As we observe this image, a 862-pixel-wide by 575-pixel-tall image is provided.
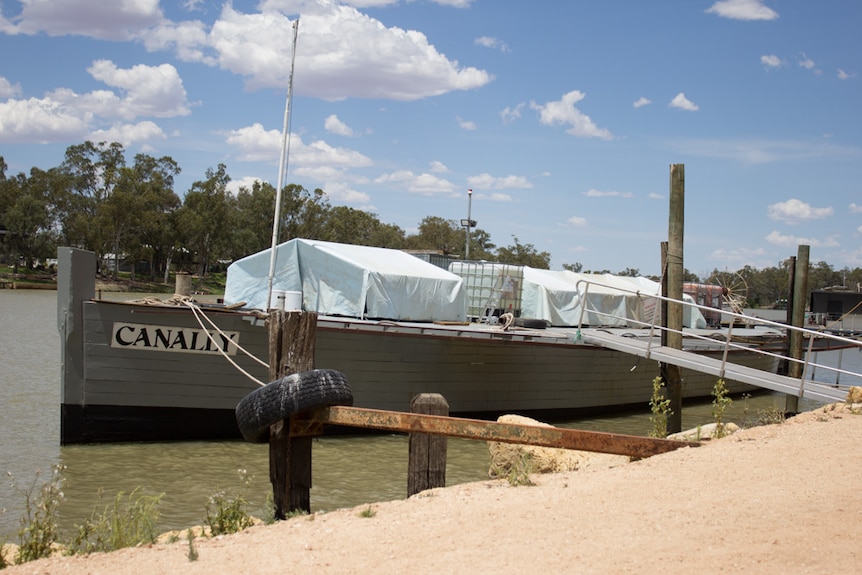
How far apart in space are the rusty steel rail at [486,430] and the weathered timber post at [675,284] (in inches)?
288

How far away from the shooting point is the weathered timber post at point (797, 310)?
15.6 metres

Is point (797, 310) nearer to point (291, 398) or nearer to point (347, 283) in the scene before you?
point (347, 283)

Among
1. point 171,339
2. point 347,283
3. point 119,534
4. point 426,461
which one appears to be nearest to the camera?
point 119,534

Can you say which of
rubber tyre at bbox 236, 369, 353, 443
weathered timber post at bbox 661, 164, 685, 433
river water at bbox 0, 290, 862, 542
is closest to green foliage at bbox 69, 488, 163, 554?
rubber tyre at bbox 236, 369, 353, 443

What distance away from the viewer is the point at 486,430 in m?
5.58

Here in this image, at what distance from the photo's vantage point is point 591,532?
15.1ft

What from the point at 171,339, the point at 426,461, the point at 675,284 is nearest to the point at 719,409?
the point at 675,284

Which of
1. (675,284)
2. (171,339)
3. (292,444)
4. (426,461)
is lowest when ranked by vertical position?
(426,461)

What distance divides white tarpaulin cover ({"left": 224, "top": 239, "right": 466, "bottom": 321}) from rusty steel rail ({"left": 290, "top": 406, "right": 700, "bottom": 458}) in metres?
9.43

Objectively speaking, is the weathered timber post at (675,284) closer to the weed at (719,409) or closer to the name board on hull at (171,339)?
the weed at (719,409)

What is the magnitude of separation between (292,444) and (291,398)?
45 cm

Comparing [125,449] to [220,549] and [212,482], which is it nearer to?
[212,482]

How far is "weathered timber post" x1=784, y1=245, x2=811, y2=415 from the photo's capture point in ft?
51.3

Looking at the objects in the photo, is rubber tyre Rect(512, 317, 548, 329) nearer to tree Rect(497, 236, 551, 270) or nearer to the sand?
the sand
